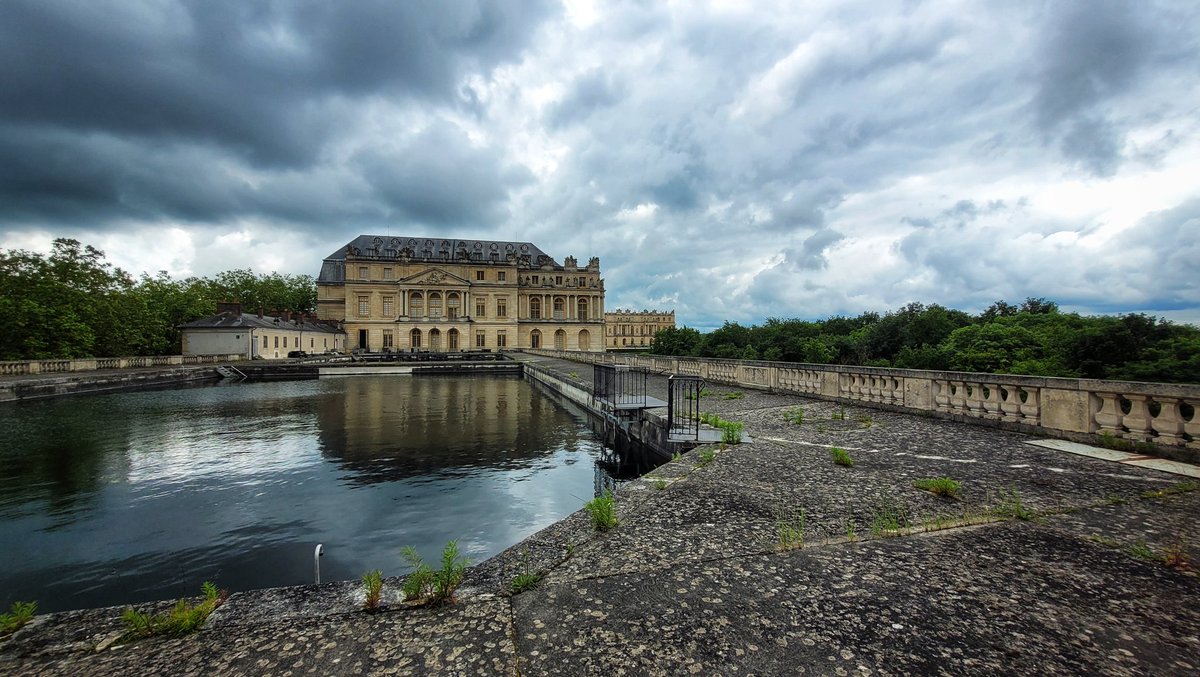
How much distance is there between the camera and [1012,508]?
4.46 meters

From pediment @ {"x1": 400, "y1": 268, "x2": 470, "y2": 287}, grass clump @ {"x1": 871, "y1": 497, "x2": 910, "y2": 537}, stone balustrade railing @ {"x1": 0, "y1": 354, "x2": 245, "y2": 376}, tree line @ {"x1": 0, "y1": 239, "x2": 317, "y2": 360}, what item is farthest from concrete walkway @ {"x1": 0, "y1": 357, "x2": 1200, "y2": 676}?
pediment @ {"x1": 400, "y1": 268, "x2": 470, "y2": 287}

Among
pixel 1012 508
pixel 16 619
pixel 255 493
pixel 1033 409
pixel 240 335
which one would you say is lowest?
pixel 255 493

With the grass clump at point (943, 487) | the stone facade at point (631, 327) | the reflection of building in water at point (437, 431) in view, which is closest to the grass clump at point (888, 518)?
the grass clump at point (943, 487)

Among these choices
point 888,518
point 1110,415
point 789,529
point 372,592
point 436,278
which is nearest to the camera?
point 372,592

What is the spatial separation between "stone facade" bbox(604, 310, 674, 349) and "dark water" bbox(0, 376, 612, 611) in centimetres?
10871

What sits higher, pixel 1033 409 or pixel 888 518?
pixel 1033 409

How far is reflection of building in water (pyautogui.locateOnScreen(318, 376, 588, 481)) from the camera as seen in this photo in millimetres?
10961

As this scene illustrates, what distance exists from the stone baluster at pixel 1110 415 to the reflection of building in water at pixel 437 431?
9733 millimetres

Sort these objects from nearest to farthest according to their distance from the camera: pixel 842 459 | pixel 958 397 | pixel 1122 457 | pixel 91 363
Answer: pixel 1122 457
pixel 842 459
pixel 958 397
pixel 91 363

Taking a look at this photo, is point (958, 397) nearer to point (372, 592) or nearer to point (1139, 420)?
point (1139, 420)

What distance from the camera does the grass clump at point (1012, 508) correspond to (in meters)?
4.31

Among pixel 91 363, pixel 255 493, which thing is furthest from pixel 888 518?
pixel 91 363

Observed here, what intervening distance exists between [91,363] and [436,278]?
4290 centimetres

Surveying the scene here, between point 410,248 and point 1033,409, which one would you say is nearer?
point 1033,409
